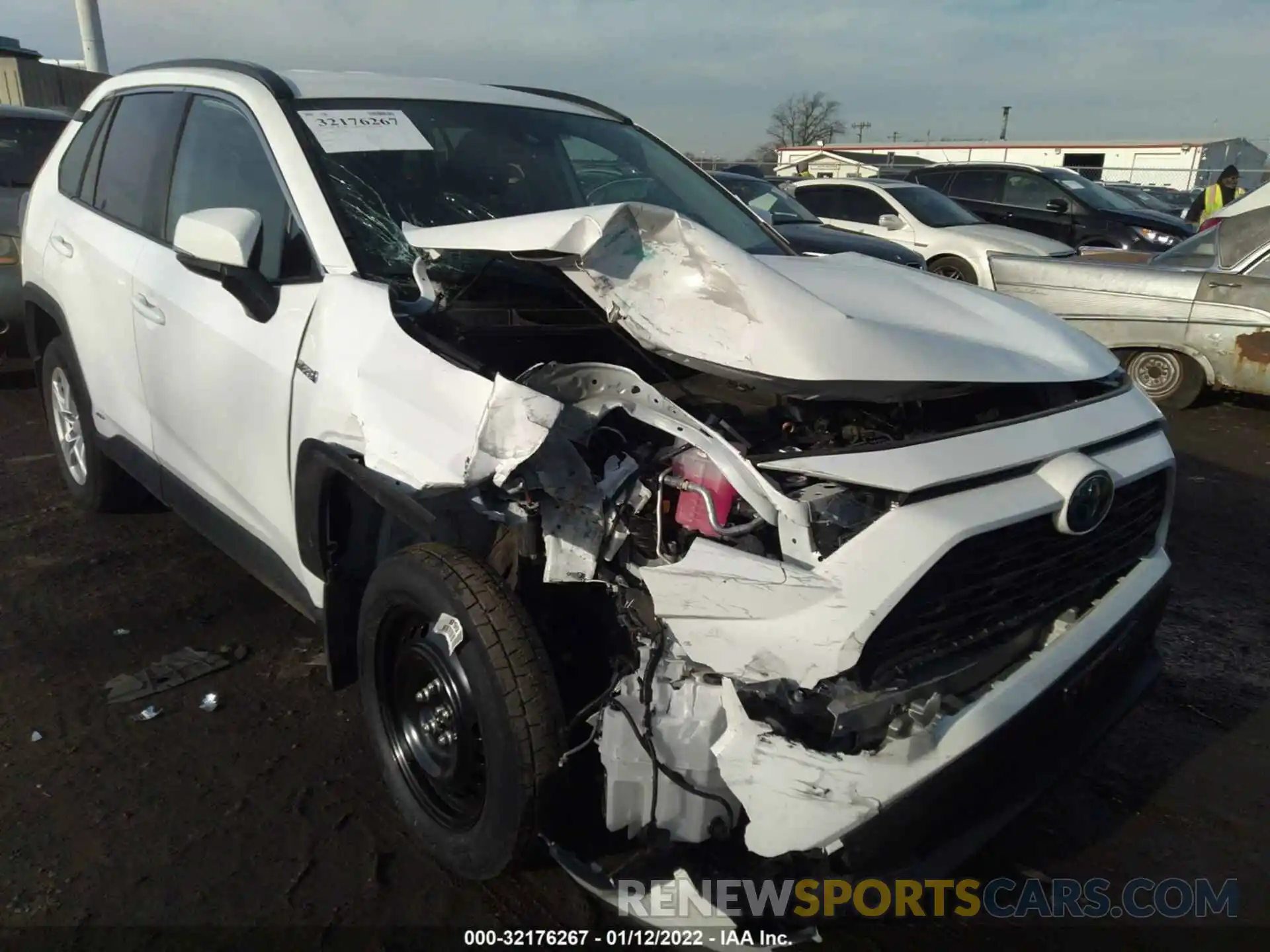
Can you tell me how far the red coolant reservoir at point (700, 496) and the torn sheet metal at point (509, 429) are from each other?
299 millimetres

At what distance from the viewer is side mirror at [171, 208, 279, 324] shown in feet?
8.21

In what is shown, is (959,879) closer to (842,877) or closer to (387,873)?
(842,877)

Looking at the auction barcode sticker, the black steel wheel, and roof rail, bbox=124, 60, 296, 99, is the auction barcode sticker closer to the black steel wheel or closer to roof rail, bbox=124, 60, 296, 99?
roof rail, bbox=124, 60, 296, 99

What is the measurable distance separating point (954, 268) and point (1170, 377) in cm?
310

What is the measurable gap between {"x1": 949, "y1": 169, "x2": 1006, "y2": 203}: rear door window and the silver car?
19.8 feet

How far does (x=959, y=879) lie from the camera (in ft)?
8.01

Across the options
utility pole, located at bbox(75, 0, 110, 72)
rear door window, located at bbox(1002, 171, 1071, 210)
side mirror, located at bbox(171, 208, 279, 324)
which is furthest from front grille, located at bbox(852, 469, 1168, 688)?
utility pole, located at bbox(75, 0, 110, 72)

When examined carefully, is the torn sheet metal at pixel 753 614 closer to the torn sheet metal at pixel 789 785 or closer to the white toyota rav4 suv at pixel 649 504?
the white toyota rav4 suv at pixel 649 504

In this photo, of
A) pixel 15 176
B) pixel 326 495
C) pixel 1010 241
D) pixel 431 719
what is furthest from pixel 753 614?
pixel 1010 241

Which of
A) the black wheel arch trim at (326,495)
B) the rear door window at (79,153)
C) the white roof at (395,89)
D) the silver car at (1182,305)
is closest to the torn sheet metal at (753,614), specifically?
the black wheel arch trim at (326,495)

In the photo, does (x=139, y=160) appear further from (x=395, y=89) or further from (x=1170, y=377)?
(x=1170, y=377)

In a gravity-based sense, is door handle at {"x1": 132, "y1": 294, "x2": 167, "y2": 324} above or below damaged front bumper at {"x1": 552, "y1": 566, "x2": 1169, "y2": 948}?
above

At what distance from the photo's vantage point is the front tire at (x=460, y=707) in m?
2.03

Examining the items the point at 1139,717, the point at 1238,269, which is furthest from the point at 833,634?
the point at 1238,269
